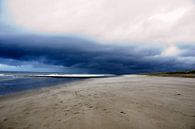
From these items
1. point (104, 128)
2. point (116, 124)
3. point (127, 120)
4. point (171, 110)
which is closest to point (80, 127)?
point (104, 128)

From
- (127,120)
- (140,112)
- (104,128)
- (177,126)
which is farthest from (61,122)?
(177,126)

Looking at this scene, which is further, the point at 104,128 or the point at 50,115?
the point at 50,115

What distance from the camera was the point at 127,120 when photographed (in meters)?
5.40

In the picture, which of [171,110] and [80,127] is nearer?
[80,127]

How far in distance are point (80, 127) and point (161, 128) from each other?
276 cm

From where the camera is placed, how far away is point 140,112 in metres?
6.34

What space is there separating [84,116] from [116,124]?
1.59 meters

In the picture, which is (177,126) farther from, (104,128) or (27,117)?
(27,117)

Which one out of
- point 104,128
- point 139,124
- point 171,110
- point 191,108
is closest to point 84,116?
point 104,128

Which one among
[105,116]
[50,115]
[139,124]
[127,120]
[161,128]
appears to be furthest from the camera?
[50,115]

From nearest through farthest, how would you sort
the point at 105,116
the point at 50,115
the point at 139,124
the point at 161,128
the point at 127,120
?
1. the point at 161,128
2. the point at 139,124
3. the point at 127,120
4. the point at 105,116
5. the point at 50,115

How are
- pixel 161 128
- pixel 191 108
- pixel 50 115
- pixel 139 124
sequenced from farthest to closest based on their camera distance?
pixel 191 108, pixel 50 115, pixel 139 124, pixel 161 128

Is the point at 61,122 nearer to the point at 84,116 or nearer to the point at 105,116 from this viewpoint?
Answer: the point at 84,116

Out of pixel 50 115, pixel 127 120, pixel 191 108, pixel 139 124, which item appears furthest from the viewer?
pixel 191 108
